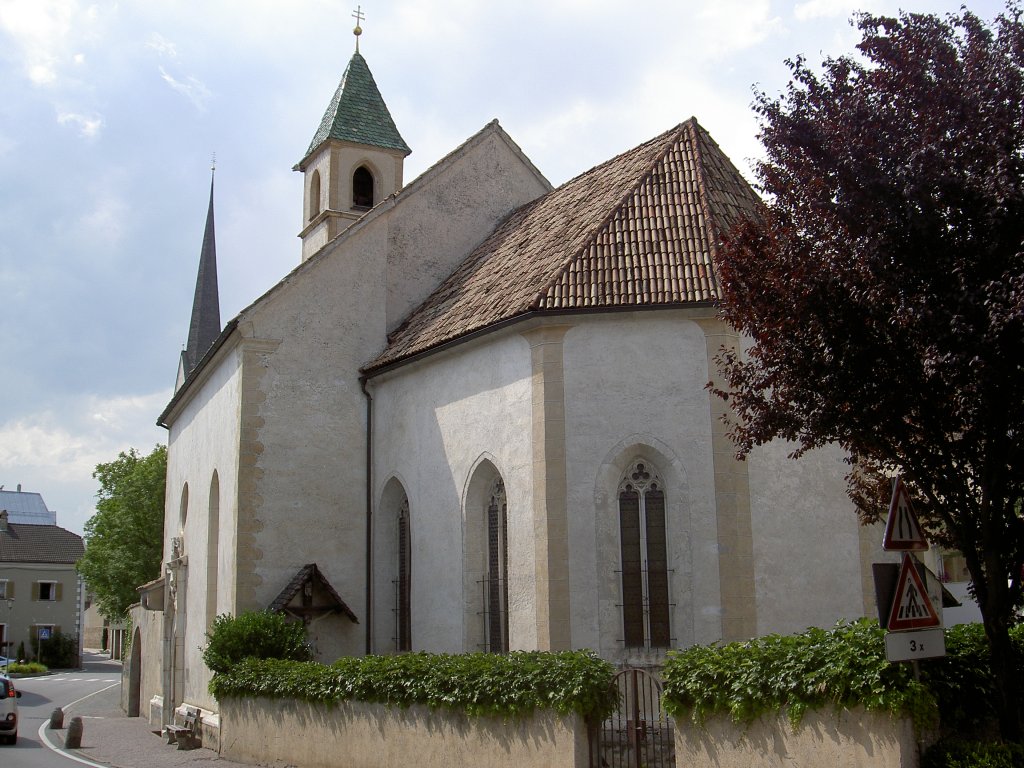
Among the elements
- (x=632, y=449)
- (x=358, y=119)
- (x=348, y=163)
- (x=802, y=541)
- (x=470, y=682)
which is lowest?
(x=470, y=682)

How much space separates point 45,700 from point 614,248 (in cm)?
3119

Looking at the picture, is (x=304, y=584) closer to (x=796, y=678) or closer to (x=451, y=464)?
(x=451, y=464)

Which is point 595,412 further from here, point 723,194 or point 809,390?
point 809,390

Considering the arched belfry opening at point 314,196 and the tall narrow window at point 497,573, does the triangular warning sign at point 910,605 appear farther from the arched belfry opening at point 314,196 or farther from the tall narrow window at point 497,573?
the arched belfry opening at point 314,196

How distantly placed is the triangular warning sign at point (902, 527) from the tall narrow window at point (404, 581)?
1304cm

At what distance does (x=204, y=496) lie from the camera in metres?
24.3

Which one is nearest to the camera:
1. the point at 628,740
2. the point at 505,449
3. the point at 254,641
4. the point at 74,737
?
the point at 628,740

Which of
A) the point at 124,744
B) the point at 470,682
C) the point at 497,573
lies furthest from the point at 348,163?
the point at 470,682

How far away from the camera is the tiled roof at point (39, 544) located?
68.2 meters

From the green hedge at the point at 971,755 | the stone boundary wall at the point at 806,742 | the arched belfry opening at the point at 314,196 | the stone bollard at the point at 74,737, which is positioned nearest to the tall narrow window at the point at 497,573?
the stone boundary wall at the point at 806,742

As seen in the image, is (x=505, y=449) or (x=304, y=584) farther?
(x=304, y=584)

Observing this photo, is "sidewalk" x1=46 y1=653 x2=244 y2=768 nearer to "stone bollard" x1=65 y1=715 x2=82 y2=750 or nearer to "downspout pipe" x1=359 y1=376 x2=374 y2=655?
"stone bollard" x1=65 y1=715 x2=82 y2=750

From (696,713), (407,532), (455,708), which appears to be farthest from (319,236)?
(696,713)

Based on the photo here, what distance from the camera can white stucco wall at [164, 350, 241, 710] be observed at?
2136 cm
